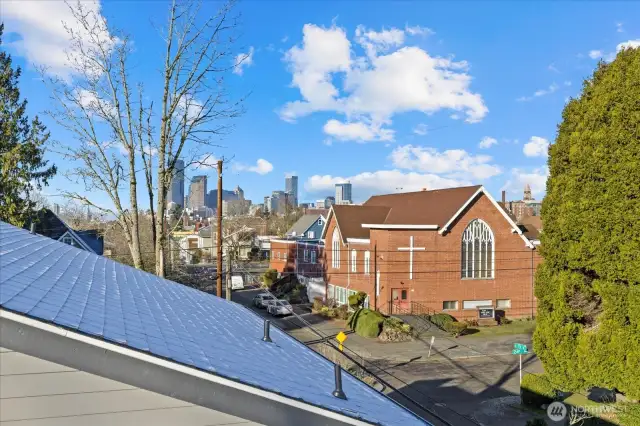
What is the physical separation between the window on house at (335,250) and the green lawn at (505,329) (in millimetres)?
12145

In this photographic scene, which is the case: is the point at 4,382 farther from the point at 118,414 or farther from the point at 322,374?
the point at 322,374

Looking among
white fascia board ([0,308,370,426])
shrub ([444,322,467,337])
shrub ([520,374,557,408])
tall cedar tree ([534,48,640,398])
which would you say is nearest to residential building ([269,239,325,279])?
shrub ([444,322,467,337])

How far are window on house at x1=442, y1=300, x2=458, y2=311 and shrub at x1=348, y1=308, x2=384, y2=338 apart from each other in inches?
244

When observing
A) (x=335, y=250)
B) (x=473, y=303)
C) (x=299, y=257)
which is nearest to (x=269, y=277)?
(x=299, y=257)

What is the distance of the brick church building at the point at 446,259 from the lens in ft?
109

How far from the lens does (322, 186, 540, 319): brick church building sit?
33188mm

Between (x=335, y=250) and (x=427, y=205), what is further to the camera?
(x=335, y=250)

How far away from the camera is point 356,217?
39.1 m

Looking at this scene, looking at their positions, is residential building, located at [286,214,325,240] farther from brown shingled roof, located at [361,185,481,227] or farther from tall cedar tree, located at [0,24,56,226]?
tall cedar tree, located at [0,24,56,226]

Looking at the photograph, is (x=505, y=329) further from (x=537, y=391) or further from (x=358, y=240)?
(x=537, y=391)

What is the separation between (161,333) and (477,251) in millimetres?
33293

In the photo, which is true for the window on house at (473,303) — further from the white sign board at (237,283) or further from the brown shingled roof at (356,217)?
the white sign board at (237,283)

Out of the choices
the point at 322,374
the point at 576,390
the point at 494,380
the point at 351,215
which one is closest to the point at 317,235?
the point at 351,215

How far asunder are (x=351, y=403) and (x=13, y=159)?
26607 millimetres
